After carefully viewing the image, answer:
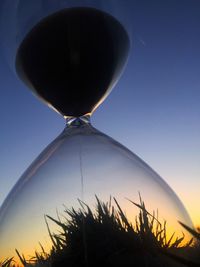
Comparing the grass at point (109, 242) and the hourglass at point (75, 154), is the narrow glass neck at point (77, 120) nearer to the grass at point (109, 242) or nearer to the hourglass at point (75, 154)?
the hourglass at point (75, 154)

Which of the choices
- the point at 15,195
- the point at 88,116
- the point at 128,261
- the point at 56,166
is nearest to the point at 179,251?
the point at 128,261

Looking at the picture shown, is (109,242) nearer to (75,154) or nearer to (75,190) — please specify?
(75,190)

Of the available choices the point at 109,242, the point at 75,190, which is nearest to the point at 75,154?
the point at 75,190

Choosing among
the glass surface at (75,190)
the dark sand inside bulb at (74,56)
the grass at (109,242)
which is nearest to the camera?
the grass at (109,242)

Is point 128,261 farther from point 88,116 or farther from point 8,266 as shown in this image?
point 88,116

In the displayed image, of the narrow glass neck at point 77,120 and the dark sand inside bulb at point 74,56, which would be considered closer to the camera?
the dark sand inside bulb at point 74,56

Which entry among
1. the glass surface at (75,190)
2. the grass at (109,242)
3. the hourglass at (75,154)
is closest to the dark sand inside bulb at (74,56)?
the hourglass at (75,154)

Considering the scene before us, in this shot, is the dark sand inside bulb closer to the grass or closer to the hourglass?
the hourglass

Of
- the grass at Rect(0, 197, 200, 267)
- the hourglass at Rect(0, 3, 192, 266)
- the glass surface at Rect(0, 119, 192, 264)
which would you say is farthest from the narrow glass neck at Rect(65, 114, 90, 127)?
the grass at Rect(0, 197, 200, 267)
